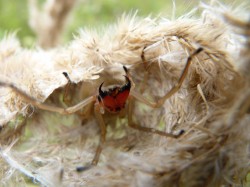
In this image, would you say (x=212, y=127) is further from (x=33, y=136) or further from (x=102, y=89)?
(x=33, y=136)

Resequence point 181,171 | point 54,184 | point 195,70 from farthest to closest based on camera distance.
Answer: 1. point 195,70
2. point 54,184
3. point 181,171

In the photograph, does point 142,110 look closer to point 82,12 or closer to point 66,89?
point 66,89

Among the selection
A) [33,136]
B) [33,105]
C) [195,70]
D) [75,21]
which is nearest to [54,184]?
[33,105]

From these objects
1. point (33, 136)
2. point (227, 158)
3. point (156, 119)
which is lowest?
point (33, 136)

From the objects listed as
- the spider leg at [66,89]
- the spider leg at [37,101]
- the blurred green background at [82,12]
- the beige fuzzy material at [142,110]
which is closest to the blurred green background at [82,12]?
the blurred green background at [82,12]

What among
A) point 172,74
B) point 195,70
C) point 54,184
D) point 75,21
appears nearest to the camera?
point 54,184

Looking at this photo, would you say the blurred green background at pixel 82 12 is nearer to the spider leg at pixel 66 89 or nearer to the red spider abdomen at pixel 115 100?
the spider leg at pixel 66 89
